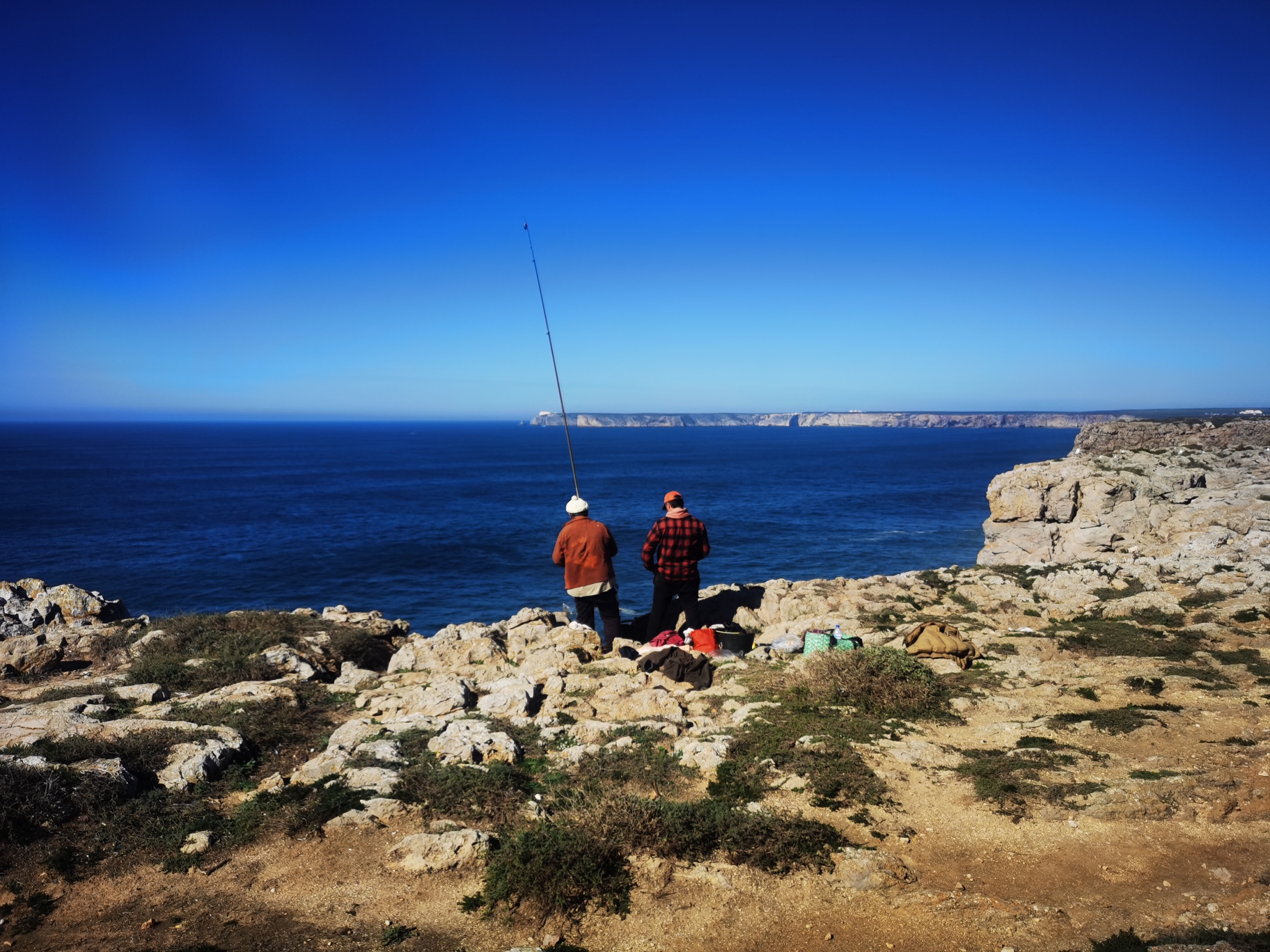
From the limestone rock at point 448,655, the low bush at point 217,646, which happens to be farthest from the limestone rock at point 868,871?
the low bush at point 217,646

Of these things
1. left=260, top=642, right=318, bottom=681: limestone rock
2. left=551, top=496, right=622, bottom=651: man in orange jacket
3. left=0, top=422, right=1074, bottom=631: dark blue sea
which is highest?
left=551, top=496, right=622, bottom=651: man in orange jacket

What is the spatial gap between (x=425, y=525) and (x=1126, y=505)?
40.5 meters

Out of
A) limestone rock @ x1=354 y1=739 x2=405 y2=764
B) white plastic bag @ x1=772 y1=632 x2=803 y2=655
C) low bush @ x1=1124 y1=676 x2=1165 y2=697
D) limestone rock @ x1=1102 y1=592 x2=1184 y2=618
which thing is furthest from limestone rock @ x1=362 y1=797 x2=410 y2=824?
limestone rock @ x1=1102 y1=592 x2=1184 y2=618

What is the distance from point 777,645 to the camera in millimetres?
10930

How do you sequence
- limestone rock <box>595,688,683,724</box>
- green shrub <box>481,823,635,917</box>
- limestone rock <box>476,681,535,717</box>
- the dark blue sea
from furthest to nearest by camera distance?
the dark blue sea < limestone rock <box>476,681,535,717</box> < limestone rock <box>595,688,683,724</box> < green shrub <box>481,823,635,917</box>

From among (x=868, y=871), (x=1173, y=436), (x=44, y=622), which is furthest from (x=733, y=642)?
(x=1173, y=436)

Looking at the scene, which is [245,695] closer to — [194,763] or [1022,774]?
[194,763]

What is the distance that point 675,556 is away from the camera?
36.5 ft

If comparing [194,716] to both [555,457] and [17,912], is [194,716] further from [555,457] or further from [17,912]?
[555,457]

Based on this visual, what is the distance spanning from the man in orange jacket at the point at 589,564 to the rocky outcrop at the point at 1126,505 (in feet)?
52.3

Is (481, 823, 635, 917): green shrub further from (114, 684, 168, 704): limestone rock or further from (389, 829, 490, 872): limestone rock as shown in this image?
(114, 684, 168, 704): limestone rock

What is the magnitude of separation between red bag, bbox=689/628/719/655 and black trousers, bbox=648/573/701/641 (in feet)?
1.68

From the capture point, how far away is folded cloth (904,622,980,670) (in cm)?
977

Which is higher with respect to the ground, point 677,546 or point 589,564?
point 677,546
